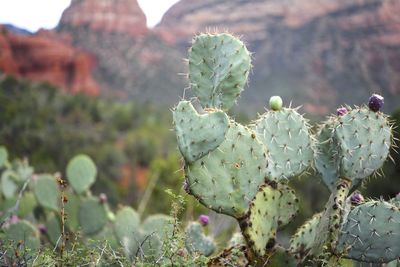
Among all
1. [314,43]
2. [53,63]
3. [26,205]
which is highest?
[26,205]

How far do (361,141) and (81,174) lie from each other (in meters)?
2.73

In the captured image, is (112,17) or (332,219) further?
(112,17)

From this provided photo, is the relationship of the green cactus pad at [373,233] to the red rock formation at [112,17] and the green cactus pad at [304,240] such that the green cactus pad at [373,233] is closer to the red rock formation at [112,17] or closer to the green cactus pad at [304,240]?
the green cactus pad at [304,240]

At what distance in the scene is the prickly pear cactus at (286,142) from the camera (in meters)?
2.44

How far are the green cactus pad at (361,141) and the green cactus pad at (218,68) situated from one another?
0.42 metres

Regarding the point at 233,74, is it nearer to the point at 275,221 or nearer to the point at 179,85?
the point at 275,221

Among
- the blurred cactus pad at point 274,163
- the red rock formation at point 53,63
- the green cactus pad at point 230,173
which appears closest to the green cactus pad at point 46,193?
the blurred cactus pad at point 274,163

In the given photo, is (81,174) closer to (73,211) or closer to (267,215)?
(73,211)

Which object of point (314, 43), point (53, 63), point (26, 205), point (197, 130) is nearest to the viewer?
point (197, 130)

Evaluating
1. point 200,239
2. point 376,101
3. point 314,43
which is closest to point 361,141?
point 376,101

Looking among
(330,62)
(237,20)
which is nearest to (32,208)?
(330,62)

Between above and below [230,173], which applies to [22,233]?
below

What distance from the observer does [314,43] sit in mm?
46656

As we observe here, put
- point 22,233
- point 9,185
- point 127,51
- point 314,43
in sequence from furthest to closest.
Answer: point 314,43 → point 127,51 → point 9,185 → point 22,233
